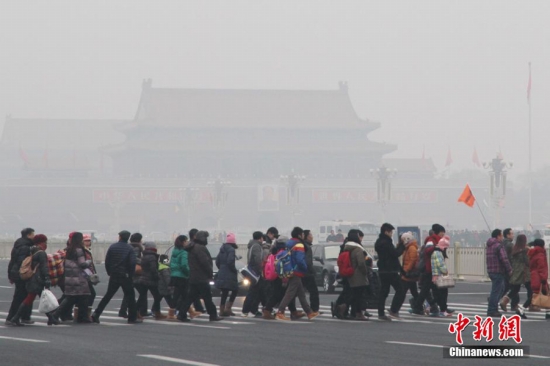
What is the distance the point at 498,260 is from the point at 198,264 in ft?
12.8

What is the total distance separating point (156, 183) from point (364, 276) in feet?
280

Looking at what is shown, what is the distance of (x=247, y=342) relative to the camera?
1405cm

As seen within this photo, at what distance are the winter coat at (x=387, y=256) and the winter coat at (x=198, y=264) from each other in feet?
7.21

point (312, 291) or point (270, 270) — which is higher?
point (270, 270)

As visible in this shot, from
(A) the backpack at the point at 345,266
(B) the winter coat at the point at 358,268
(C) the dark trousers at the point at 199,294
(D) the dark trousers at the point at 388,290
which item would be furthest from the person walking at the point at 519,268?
(C) the dark trousers at the point at 199,294

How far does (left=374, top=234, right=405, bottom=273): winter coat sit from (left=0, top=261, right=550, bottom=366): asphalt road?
0.72 meters

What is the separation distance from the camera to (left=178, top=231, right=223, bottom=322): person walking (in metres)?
17.4

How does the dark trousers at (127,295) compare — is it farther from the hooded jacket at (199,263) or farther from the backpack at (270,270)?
the backpack at (270,270)

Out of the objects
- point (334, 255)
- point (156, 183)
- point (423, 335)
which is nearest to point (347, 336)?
point (423, 335)

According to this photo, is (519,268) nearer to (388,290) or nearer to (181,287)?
(388,290)

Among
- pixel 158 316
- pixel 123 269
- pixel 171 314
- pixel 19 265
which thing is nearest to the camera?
pixel 19 265

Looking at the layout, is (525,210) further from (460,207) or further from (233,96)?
(233,96)

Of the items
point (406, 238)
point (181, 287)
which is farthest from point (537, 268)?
point (181, 287)

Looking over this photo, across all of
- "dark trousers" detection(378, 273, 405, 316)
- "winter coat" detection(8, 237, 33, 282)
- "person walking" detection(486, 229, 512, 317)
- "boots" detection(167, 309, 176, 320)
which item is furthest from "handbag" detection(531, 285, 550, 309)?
"winter coat" detection(8, 237, 33, 282)
